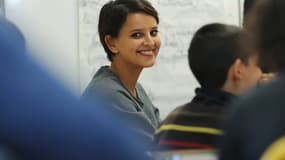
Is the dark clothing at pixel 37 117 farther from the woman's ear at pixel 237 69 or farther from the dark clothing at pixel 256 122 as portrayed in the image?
the woman's ear at pixel 237 69

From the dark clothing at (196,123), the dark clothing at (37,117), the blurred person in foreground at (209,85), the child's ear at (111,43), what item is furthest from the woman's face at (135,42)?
the dark clothing at (37,117)

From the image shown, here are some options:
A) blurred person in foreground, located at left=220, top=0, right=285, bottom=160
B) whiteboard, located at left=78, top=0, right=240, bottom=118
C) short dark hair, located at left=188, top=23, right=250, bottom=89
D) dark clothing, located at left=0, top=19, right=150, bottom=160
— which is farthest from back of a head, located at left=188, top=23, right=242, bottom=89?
whiteboard, located at left=78, top=0, right=240, bottom=118

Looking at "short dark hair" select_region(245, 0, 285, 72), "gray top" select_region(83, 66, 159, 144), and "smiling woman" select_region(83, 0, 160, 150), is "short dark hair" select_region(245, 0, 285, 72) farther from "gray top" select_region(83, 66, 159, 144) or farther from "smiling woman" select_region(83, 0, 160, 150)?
"smiling woman" select_region(83, 0, 160, 150)

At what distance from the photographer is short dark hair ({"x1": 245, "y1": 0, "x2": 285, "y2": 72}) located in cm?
80

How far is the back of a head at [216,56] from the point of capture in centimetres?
151

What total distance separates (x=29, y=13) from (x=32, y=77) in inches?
105

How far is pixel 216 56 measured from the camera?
151 cm

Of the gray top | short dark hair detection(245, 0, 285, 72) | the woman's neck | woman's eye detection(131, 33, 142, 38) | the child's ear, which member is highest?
short dark hair detection(245, 0, 285, 72)

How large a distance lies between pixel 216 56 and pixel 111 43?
0.50 metres

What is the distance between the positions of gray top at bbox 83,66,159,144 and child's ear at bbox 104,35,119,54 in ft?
0.23

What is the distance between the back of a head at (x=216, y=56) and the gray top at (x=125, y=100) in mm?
260

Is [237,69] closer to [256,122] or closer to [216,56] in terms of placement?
[216,56]

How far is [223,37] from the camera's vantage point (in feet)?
4.99

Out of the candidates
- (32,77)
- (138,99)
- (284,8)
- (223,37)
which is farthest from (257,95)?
(138,99)
